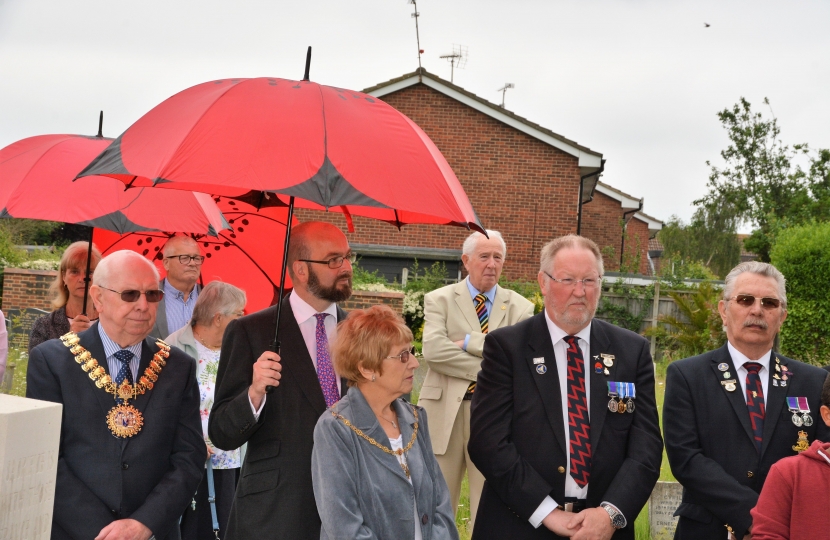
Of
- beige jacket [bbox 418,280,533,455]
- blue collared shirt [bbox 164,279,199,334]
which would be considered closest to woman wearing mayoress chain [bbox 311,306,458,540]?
beige jacket [bbox 418,280,533,455]

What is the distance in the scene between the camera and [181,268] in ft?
19.5

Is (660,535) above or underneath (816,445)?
underneath

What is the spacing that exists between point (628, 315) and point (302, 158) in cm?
1756

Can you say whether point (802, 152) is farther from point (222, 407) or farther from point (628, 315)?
point (222, 407)

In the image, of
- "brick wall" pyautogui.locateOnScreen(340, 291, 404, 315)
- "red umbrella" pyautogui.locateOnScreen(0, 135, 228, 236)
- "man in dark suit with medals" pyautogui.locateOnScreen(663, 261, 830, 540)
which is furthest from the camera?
"brick wall" pyautogui.locateOnScreen(340, 291, 404, 315)

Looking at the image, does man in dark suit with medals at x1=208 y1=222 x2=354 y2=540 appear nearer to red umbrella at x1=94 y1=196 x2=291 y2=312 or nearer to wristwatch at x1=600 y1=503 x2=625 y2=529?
wristwatch at x1=600 y1=503 x2=625 y2=529

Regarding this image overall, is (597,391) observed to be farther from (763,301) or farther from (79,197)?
(79,197)

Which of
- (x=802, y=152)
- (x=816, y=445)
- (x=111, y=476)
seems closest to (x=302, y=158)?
(x=111, y=476)

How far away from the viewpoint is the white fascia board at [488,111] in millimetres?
23281

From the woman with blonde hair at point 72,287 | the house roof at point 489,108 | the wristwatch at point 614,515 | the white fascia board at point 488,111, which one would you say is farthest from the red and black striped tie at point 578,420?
the white fascia board at point 488,111

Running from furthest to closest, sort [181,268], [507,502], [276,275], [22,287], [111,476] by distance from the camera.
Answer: [22,287]
[181,268]
[276,275]
[507,502]
[111,476]

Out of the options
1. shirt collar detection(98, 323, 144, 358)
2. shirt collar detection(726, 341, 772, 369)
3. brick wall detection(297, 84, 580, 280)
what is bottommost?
shirt collar detection(98, 323, 144, 358)

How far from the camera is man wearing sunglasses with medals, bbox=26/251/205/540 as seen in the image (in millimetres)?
3645

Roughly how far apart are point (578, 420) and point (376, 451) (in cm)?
100
